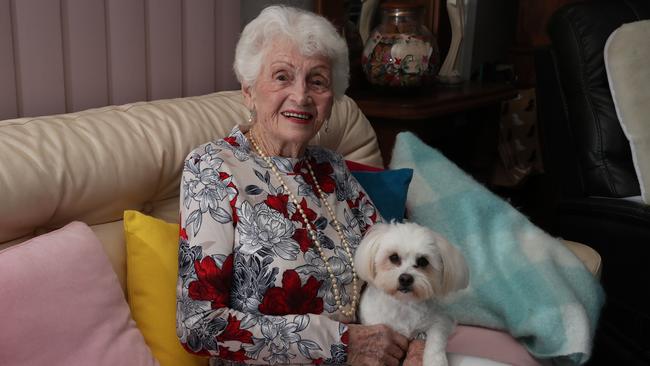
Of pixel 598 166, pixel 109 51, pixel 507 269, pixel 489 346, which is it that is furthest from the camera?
pixel 598 166

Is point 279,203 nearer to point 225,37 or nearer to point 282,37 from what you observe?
point 282,37

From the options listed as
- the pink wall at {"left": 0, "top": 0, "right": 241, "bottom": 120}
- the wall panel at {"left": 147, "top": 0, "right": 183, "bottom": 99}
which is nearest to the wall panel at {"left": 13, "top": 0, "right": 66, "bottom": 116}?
the pink wall at {"left": 0, "top": 0, "right": 241, "bottom": 120}

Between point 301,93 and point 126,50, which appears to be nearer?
point 301,93

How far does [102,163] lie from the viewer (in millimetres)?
1487

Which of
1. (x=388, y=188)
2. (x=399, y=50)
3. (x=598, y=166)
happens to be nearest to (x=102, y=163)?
(x=388, y=188)

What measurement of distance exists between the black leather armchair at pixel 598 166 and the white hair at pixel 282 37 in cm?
114

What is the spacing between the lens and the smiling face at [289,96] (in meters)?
1.52

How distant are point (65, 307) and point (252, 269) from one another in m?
0.35

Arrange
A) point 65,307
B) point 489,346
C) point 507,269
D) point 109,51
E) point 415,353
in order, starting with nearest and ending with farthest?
1. point 65,307
2. point 415,353
3. point 489,346
4. point 507,269
5. point 109,51

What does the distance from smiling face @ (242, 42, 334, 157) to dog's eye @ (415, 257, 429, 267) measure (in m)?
0.37

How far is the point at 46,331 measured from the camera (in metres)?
1.18

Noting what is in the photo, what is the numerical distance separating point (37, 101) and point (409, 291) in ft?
3.29

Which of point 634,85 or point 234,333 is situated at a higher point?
point 634,85

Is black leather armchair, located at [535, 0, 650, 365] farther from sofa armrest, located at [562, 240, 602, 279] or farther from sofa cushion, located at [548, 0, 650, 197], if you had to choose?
sofa armrest, located at [562, 240, 602, 279]
